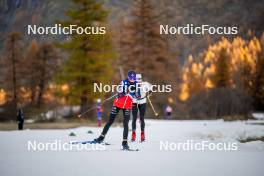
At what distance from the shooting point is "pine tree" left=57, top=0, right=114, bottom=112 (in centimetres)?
3419

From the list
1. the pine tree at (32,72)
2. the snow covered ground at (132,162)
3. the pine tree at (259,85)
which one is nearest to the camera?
the snow covered ground at (132,162)

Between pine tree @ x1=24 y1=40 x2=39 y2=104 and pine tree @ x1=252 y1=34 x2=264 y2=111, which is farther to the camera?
pine tree @ x1=24 y1=40 x2=39 y2=104

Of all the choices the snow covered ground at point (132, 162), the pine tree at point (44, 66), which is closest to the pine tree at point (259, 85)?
the pine tree at point (44, 66)

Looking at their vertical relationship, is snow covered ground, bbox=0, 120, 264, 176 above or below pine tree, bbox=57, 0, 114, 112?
below

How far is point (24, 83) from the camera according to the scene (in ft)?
179

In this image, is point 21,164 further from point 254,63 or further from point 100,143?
point 254,63

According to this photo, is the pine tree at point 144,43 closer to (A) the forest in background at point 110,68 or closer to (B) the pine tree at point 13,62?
(A) the forest in background at point 110,68

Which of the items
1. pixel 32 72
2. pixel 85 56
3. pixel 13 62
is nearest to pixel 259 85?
pixel 85 56

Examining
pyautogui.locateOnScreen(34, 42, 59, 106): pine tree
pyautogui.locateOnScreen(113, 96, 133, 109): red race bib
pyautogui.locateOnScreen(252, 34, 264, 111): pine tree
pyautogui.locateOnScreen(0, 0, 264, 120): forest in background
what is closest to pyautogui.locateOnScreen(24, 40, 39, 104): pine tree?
pyautogui.locateOnScreen(0, 0, 264, 120): forest in background

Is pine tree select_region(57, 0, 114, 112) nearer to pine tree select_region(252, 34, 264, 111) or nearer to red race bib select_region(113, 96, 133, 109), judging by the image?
pine tree select_region(252, 34, 264, 111)

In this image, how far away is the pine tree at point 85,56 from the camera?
34188 millimetres

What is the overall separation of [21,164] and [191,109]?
35.4 m

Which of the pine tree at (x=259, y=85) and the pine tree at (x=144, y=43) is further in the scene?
the pine tree at (x=144, y=43)

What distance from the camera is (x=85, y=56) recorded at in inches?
1355
